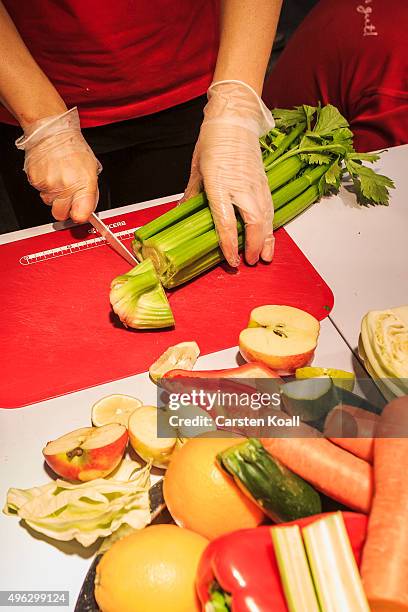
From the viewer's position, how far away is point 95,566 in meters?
1.13

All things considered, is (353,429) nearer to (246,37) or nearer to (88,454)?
(88,454)

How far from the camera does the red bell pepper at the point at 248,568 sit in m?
0.90

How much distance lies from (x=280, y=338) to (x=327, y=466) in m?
0.44

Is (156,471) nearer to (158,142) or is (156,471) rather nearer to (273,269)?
(273,269)

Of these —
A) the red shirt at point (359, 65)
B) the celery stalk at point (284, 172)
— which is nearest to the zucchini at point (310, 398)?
the celery stalk at point (284, 172)

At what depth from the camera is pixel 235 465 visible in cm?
105

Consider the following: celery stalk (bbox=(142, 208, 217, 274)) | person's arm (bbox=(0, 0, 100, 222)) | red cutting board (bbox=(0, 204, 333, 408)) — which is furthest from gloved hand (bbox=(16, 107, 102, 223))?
celery stalk (bbox=(142, 208, 217, 274))

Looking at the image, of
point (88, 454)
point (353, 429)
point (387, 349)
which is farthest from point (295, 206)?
point (88, 454)

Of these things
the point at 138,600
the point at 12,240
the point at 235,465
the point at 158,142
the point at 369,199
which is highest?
the point at 158,142

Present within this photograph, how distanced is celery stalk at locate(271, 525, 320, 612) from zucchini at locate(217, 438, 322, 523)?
0.43 feet

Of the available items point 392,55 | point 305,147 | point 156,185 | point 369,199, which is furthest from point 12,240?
point 392,55

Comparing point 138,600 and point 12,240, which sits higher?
point 12,240

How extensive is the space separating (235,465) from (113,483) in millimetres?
298

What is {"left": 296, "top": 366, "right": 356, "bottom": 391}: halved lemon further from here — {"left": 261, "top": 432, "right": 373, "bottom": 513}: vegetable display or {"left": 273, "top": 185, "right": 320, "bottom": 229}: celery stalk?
{"left": 273, "top": 185, "right": 320, "bottom": 229}: celery stalk
